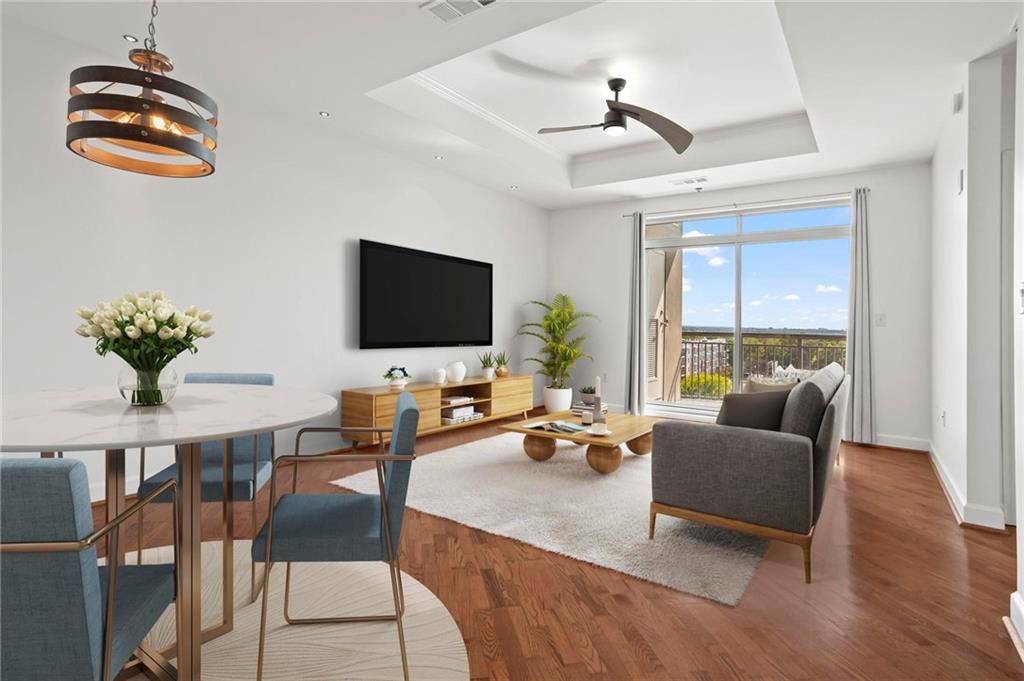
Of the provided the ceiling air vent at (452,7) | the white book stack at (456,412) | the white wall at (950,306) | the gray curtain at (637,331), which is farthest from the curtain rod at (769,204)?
the ceiling air vent at (452,7)

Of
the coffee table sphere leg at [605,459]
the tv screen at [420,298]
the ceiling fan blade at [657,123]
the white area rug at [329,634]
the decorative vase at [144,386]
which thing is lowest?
the white area rug at [329,634]

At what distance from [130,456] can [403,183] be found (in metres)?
3.17

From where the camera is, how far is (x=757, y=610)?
6.77 ft

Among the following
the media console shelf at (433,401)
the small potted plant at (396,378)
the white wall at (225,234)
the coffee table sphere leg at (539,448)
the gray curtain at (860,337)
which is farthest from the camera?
the gray curtain at (860,337)

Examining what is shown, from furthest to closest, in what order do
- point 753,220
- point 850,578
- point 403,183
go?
point 753,220
point 403,183
point 850,578

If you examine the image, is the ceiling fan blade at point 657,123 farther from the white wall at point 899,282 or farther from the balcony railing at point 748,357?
the balcony railing at point 748,357

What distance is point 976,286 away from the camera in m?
3.09

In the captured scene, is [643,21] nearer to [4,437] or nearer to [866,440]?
[4,437]

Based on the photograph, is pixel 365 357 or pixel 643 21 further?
pixel 365 357

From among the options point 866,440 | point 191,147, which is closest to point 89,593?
point 191,147

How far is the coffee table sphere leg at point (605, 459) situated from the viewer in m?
3.72

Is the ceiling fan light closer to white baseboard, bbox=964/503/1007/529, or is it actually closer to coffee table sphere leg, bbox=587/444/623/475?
coffee table sphere leg, bbox=587/444/623/475

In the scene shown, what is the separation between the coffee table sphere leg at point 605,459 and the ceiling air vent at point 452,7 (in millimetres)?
2684

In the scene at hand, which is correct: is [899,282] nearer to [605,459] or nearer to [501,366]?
[605,459]
